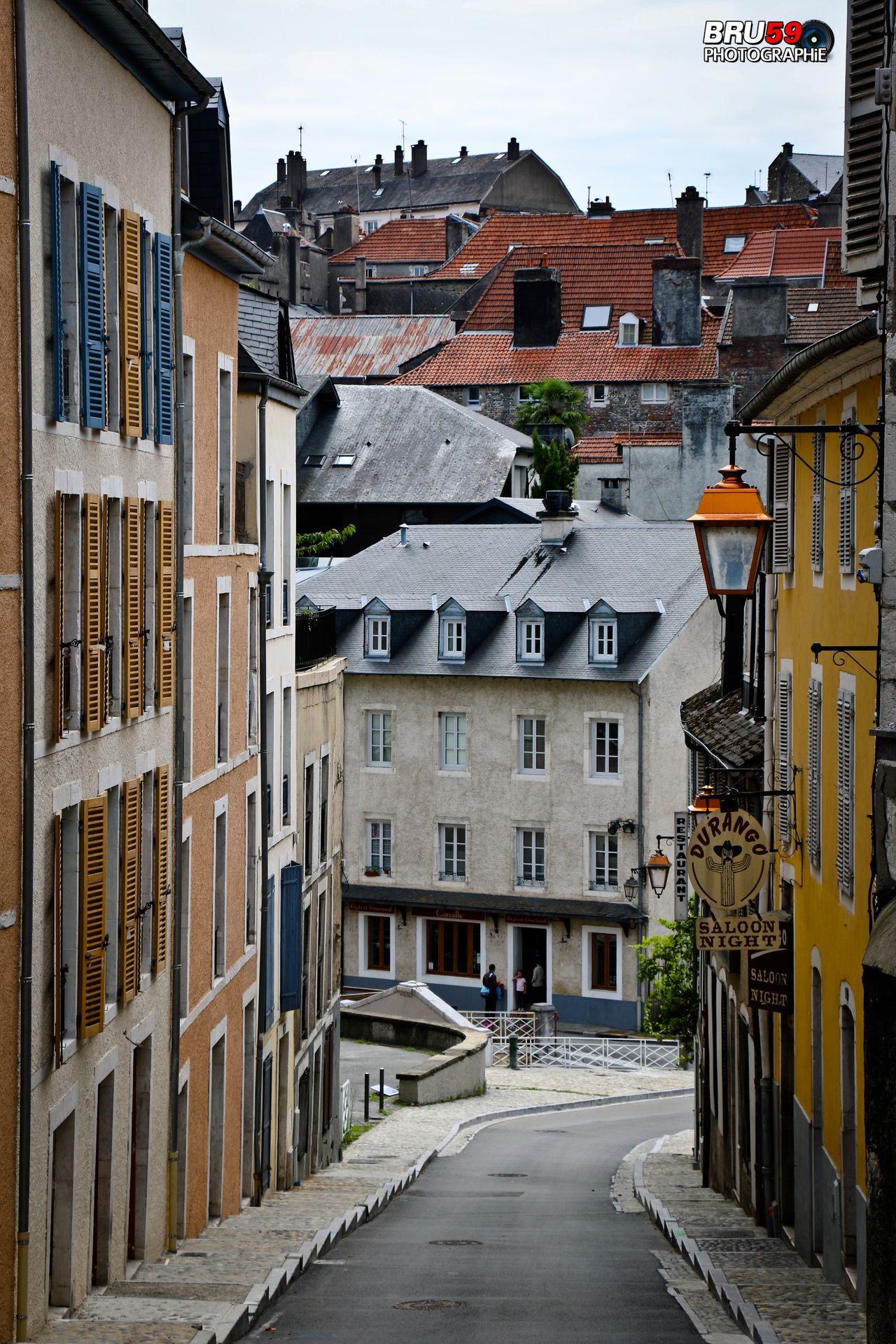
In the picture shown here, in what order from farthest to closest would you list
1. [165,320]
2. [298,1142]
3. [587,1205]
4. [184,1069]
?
[298,1142], [587,1205], [184,1069], [165,320]

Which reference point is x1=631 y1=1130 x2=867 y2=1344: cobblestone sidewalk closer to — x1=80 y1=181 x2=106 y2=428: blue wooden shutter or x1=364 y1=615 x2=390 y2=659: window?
x1=80 y1=181 x2=106 y2=428: blue wooden shutter

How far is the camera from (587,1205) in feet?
77.0

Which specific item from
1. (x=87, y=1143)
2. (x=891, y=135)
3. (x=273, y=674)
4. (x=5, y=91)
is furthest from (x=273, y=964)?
(x=891, y=135)

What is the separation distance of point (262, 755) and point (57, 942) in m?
10.3

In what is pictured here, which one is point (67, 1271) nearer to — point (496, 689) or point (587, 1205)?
point (587, 1205)

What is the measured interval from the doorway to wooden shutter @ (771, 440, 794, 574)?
8146 mm

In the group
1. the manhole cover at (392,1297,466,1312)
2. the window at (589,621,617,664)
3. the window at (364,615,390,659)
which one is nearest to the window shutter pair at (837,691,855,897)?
the manhole cover at (392,1297,466,1312)

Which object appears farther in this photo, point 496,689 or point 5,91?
point 496,689

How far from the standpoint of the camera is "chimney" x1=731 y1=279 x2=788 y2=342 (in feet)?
210

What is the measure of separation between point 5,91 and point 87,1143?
7329 millimetres

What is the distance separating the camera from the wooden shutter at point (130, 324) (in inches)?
582

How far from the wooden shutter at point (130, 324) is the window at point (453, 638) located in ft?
101

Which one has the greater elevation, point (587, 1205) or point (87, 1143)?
point (87, 1143)

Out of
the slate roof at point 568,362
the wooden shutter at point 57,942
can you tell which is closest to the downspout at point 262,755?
the wooden shutter at point 57,942
